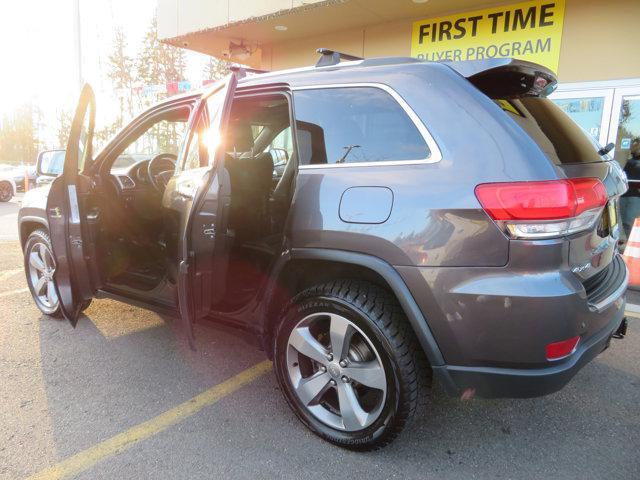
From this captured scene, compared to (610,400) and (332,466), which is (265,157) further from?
(610,400)

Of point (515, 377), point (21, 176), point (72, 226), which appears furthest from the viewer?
point (21, 176)

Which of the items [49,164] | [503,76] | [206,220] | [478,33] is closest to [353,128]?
[503,76]

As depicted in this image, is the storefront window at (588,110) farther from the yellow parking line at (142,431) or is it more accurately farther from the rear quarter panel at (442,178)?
the yellow parking line at (142,431)

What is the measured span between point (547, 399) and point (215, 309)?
82.9 inches

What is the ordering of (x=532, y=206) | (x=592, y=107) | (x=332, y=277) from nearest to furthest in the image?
1. (x=532, y=206)
2. (x=332, y=277)
3. (x=592, y=107)

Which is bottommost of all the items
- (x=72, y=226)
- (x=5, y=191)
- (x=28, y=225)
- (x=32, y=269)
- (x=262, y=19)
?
(x=5, y=191)

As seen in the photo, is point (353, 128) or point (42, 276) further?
point (42, 276)

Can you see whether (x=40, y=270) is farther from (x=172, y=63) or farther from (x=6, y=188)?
(x=172, y=63)

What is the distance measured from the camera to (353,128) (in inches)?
88.4

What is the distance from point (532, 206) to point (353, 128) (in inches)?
36.9

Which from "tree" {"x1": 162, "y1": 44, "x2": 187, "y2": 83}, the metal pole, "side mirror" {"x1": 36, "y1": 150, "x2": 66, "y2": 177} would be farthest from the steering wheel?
"tree" {"x1": 162, "y1": 44, "x2": 187, "y2": 83}

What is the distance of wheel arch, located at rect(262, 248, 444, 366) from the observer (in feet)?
6.36

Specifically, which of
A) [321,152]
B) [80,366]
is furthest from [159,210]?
[321,152]

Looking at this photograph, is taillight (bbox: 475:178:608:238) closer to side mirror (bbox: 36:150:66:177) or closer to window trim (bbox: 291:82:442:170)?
window trim (bbox: 291:82:442:170)
